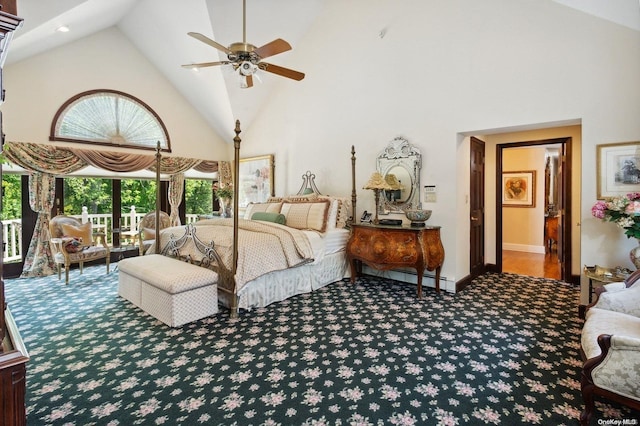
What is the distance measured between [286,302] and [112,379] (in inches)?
75.9

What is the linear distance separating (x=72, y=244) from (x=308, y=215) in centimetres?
341

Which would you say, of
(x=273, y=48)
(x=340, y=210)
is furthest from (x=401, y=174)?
(x=273, y=48)

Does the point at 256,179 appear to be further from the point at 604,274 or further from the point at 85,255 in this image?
the point at 604,274

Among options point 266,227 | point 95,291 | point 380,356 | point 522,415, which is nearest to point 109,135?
point 95,291

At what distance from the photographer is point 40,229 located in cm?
518

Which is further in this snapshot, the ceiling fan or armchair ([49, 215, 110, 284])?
armchair ([49, 215, 110, 284])

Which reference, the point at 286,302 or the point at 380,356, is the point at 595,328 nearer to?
the point at 380,356

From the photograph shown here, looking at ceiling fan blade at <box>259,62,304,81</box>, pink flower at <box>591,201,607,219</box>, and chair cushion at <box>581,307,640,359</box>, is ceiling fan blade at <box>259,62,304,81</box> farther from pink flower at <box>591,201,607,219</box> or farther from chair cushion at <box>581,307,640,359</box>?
chair cushion at <box>581,307,640,359</box>

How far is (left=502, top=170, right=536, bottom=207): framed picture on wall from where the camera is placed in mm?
7172

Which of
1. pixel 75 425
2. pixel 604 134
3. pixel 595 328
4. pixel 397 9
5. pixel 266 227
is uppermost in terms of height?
pixel 397 9

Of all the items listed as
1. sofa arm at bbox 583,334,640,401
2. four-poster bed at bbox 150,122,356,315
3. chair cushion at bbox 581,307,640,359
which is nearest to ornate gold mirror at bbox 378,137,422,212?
four-poster bed at bbox 150,122,356,315

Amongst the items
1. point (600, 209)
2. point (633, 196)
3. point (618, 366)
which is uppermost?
point (633, 196)

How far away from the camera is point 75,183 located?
18.8 ft

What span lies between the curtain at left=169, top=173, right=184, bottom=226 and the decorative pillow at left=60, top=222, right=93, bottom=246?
1523 millimetres
